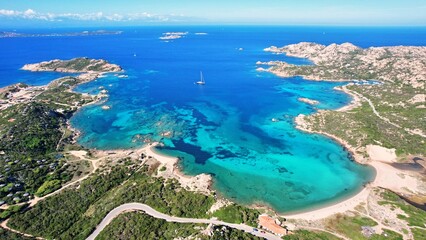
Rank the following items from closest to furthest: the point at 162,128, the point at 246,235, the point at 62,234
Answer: the point at 246,235
the point at 62,234
the point at 162,128

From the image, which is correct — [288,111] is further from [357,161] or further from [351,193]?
[351,193]

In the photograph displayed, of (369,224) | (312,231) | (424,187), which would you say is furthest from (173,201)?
(424,187)

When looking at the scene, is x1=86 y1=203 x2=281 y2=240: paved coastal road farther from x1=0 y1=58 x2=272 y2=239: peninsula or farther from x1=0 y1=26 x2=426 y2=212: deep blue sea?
x1=0 y1=26 x2=426 y2=212: deep blue sea

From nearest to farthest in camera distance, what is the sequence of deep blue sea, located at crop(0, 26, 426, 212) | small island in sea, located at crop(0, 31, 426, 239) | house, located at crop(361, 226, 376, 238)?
house, located at crop(361, 226, 376, 238), small island in sea, located at crop(0, 31, 426, 239), deep blue sea, located at crop(0, 26, 426, 212)

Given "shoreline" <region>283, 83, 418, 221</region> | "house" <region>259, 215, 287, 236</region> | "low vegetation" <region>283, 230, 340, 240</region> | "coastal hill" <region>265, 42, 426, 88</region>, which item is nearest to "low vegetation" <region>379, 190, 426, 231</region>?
"shoreline" <region>283, 83, 418, 221</region>

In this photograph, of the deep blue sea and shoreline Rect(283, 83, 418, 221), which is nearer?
shoreline Rect(283, 83, 418, 221)

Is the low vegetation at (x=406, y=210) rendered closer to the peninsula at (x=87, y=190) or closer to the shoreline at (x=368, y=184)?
the shoreline at (x=368, y=184)

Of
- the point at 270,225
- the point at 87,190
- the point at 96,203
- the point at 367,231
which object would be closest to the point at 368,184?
the point at 367,231
